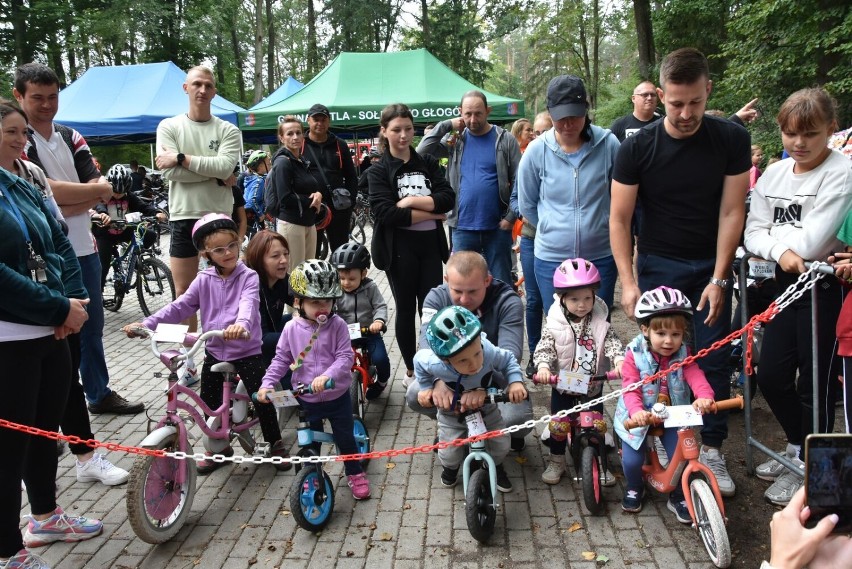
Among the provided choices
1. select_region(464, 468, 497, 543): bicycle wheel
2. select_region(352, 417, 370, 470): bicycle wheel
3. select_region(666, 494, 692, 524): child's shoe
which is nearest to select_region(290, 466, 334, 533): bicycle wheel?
Answer: select_region(352, 417, 370, 470): bicycle wheel

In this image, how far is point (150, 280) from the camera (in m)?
8.68

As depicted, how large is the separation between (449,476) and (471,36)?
33521mm

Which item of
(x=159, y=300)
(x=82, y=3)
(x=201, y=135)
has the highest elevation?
(x=82, y=3)

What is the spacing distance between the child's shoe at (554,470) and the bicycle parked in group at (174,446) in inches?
67.5

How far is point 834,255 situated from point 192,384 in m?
4.82

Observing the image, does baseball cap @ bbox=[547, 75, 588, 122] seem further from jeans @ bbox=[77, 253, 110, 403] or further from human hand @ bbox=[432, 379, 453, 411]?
jeans @ bbox=[77, 253, 110, 403]

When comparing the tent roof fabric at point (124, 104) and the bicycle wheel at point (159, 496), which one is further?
the tent roof fabric at point (124, 104)

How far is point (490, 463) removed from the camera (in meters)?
3.13

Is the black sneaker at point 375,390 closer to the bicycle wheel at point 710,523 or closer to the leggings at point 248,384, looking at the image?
the leggings at point 248,384

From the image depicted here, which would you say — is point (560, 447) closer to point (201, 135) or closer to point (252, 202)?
point (201, 135)

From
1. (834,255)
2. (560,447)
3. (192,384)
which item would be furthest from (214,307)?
(834,255)

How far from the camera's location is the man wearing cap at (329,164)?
6402 mm

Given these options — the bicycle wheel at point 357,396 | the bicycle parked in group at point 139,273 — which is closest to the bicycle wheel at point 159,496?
the bicycle wheel at point 357,396

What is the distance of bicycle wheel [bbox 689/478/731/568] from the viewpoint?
2.72 m
